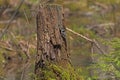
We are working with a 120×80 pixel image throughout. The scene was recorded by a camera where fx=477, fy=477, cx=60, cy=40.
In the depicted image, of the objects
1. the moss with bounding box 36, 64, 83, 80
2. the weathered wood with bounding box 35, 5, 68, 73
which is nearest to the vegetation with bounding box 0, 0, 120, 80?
the moss with bounding box 36, 64, 83, 80

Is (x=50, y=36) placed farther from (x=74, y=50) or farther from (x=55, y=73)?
(x=74, y=50)

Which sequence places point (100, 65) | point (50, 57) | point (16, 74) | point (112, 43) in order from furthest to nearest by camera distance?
point (16, 74) < point (112, 43) < point (100, 65) < point (50, 57)

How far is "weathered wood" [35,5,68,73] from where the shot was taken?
7148 millimetres

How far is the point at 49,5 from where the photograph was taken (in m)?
7.19

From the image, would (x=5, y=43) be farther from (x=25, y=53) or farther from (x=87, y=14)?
(x=87, y=14)

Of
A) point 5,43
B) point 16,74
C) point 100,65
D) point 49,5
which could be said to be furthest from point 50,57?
point 5,43

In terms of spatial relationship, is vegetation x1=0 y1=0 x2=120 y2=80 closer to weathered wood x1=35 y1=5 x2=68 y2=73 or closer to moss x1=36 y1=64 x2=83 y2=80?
moss x1=36 y1=64 x2=83 y2=80

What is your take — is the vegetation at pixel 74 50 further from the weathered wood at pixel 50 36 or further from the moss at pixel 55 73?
the weathered wood at pixel 50 36

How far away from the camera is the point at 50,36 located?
717 cm

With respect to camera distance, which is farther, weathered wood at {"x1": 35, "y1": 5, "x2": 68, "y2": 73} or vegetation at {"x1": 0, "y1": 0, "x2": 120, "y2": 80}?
vegetation at {"x1": 0, "y1": 0, "x2": 120, "y2": 80}

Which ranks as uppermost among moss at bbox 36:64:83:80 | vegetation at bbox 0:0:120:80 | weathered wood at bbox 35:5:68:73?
weathered wood at bbox 35:5:68:73

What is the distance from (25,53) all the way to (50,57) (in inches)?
199

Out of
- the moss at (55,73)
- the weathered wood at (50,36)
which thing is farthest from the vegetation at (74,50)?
the weathered wood at (50,36)

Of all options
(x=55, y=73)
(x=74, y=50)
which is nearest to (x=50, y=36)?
→ (x=55, y=73)
